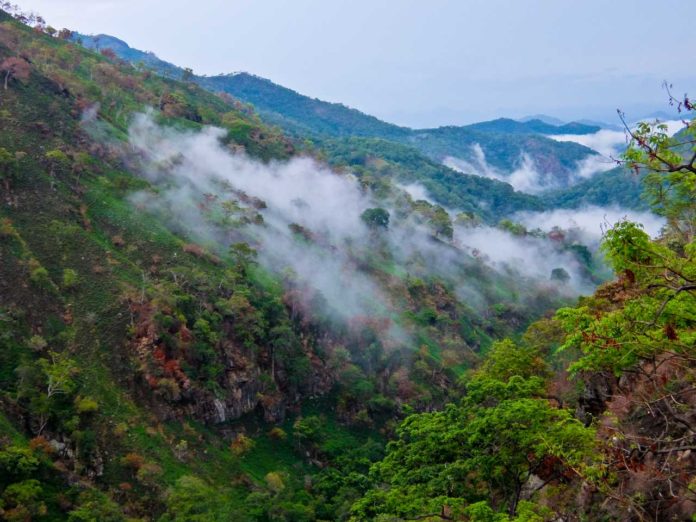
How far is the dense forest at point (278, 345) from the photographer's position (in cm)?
1059

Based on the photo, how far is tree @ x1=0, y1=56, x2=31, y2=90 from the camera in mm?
49516

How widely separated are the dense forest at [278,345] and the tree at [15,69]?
0.92 ft

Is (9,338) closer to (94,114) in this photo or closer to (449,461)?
(449,461)

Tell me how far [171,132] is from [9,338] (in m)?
44.4

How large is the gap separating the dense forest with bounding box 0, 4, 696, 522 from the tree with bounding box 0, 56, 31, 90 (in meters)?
0.28

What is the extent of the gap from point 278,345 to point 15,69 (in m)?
35.5

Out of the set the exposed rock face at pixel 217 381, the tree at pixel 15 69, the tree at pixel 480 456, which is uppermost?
the tree at pixel 15 69

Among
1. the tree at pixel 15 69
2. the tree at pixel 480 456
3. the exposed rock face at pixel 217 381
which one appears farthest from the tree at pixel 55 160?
the tree at pixel 480 456

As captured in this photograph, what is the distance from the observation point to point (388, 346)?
157 feet

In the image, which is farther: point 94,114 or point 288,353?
point 94,114

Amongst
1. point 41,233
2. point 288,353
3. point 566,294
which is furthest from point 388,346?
point 566,294

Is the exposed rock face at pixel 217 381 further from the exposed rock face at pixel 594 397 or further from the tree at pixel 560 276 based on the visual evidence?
the tree at pixel 560 276

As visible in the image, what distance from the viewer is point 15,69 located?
165ft

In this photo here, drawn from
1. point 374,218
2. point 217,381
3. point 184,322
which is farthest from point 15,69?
point 374,218
